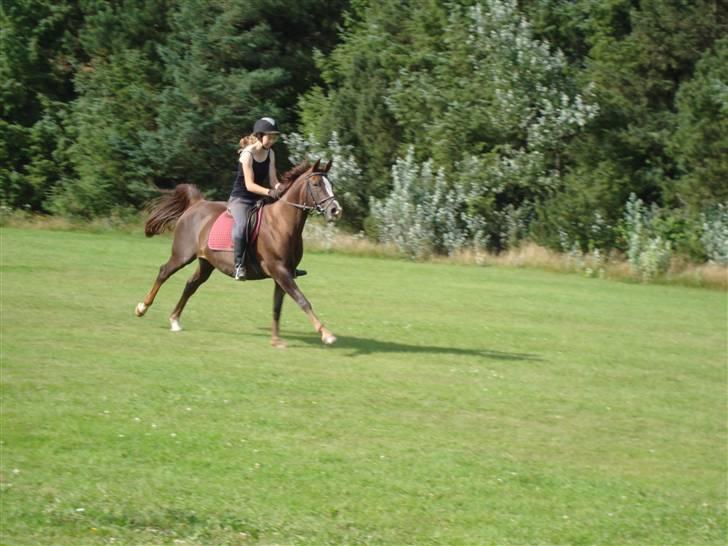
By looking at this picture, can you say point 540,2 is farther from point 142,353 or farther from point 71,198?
point 142,353

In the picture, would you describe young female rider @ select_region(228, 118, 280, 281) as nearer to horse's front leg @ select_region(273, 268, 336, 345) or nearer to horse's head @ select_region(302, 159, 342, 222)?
horse's head @ select_region(302, 159, 342, 222)

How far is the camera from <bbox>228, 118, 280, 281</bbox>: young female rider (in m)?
15.9

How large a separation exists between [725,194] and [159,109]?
64.8 ft

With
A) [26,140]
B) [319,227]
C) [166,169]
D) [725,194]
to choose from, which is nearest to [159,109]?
[166,169]

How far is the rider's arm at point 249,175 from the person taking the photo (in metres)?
16.0

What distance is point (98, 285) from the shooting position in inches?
854

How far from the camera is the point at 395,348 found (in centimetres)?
1703

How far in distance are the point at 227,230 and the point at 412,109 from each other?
23.4m

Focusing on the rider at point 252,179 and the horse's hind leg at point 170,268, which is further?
the horse's hind leg at point 170,268

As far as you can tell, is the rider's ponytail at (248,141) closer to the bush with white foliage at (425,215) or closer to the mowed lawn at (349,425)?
the mowed lawn at (349,425)

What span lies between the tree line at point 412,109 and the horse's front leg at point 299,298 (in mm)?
19335

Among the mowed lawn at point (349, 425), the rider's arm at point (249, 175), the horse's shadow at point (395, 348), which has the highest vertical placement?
the rider's arm at point (249, 175)

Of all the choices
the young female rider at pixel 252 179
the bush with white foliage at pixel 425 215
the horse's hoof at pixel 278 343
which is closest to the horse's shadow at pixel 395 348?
the horse's hoof at pixel 278 343

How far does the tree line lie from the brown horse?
18.9 m
